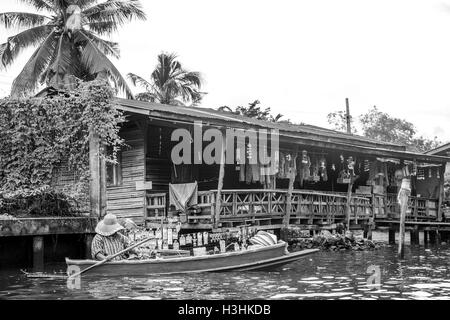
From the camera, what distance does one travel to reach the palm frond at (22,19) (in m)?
25.7

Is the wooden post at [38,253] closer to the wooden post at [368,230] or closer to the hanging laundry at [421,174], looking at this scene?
the wooden post at [368,230]

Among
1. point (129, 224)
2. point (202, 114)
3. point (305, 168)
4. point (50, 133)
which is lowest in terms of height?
point (129, 224)

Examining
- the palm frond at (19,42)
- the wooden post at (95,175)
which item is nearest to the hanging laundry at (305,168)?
the wooden post at (95,175)

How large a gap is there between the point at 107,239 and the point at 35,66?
47.8ft

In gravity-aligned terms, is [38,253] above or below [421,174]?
below

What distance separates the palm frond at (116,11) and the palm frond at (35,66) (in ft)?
6.32

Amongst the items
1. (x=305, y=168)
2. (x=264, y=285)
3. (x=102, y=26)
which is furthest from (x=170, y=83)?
(x=264, y=285)

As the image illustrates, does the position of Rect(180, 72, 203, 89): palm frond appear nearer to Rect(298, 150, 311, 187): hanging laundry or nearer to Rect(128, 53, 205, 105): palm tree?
Rect(128, 53, 205, 105): palm tree

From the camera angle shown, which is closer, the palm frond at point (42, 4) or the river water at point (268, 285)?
the river water at point (268, 285)

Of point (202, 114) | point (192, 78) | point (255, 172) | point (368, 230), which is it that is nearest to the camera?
point (255, 172)

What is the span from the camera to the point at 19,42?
84.8ft

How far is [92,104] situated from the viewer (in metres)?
16.0

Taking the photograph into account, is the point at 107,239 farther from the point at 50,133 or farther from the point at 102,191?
the point at 50,133
